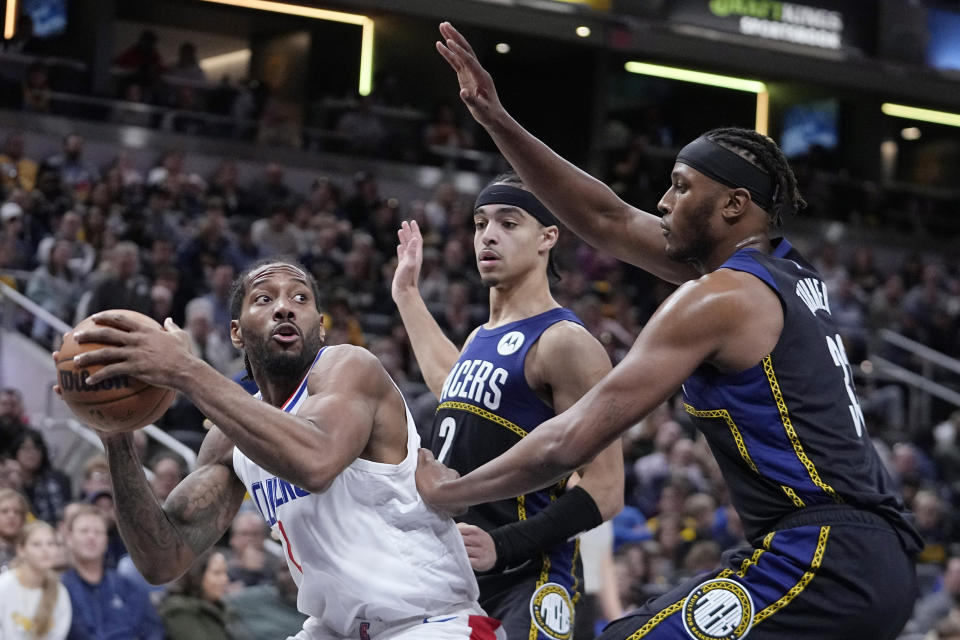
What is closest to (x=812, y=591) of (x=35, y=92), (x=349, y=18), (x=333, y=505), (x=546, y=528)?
(x=546, y=528)

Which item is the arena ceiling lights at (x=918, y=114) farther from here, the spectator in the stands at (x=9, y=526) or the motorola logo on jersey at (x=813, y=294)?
the motorola logo on jersey at (x=813, y=294)

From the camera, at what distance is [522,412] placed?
461cm


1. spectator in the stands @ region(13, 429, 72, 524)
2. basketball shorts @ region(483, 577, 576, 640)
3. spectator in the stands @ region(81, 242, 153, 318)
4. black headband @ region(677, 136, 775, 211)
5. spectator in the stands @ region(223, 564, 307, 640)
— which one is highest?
black headband @ region(677, 136, 775, 211)

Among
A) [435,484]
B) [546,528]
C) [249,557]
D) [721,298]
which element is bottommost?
[249,557]

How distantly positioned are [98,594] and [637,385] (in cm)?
441

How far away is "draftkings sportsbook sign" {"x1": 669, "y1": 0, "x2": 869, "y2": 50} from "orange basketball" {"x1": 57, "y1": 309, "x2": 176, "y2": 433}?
15.4 m

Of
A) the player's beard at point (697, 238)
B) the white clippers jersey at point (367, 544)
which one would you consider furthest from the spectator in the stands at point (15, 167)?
the player's beard at point (697, 238)

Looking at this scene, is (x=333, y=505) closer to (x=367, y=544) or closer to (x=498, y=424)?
(x=367, y=544)

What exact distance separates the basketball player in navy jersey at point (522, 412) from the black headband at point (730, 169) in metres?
1.09

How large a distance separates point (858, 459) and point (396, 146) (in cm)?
1467

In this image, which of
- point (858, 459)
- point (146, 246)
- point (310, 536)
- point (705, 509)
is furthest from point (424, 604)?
point (146, 246)

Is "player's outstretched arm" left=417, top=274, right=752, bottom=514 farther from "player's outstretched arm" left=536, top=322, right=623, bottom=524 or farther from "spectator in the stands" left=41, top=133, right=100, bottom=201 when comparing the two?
"spectator in the stands" left=41, top=133, right=100, bottom=201

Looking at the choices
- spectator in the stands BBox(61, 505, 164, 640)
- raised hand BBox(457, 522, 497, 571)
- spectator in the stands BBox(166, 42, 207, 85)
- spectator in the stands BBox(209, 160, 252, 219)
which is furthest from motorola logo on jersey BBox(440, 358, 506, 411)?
spectator in the stands BBox(166, 42, 207, 85)

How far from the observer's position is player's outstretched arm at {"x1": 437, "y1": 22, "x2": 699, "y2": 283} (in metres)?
4.06
